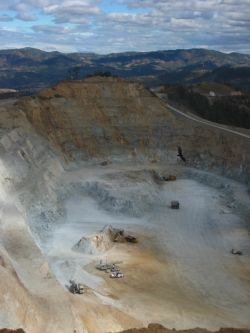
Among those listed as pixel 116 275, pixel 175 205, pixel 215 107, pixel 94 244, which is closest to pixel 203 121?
pixel 215 107

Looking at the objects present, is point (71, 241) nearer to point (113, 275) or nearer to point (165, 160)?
point (113, 275)

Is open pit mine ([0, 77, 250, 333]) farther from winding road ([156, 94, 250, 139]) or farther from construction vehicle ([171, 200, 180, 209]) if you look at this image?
winding road ([156, 94, 250, 139])

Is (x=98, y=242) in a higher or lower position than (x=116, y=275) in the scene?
higher

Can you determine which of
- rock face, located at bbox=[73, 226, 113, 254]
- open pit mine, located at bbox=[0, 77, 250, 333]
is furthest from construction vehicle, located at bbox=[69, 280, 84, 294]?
rock face, located at bbox=[73, 226, 113, 254]

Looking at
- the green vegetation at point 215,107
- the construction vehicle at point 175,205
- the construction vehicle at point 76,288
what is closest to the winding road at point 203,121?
the green vegetation at point 215,107

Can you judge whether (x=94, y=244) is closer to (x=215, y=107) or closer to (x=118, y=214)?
(x=118, y=214)

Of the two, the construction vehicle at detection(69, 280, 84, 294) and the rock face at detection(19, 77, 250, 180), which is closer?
the construction vehicle at detection(69, 280, 84, 294)

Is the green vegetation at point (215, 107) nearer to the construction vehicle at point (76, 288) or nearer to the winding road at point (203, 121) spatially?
the winding road at point (203, 121)
